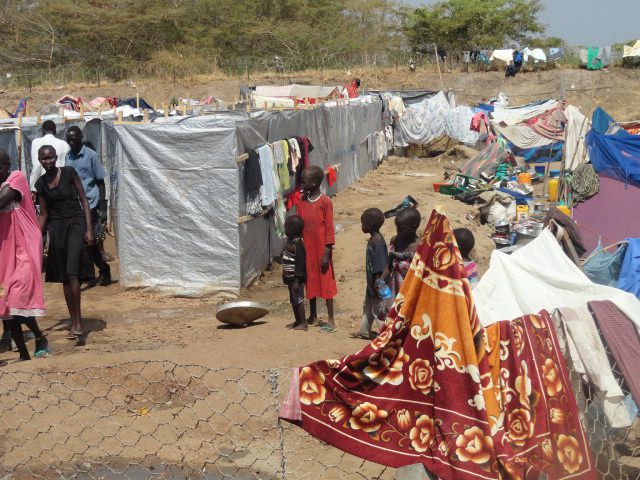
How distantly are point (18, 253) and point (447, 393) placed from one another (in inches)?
162

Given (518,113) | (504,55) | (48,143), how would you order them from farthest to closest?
(504,55)
(518,113)
(48,143)

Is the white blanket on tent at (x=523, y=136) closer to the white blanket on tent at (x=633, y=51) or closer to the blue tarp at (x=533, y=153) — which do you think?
the blue tarp at (x=533, y=153)

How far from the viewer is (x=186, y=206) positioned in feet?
30.1

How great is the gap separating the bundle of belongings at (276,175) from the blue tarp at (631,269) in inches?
174

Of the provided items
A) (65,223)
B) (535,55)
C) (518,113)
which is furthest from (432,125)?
(65,223)

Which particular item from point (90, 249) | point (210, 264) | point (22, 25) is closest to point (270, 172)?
point (210, 264)

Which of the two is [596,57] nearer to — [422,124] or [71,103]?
[422,124]

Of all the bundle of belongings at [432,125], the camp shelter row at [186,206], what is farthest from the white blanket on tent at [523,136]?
Answer: the camp shelter row at [186,206]

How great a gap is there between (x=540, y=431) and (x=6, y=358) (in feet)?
16.2

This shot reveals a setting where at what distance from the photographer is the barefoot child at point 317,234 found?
720 centimetres

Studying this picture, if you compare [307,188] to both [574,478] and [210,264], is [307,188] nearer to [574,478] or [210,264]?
[210,264]

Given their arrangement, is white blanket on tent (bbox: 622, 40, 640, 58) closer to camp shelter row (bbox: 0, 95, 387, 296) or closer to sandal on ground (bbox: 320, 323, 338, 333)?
camp shelter row (bbox: 0, 95, 387, 296)

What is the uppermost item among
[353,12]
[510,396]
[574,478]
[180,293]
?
Result: [353,12]

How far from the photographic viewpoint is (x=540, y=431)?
3508mm
